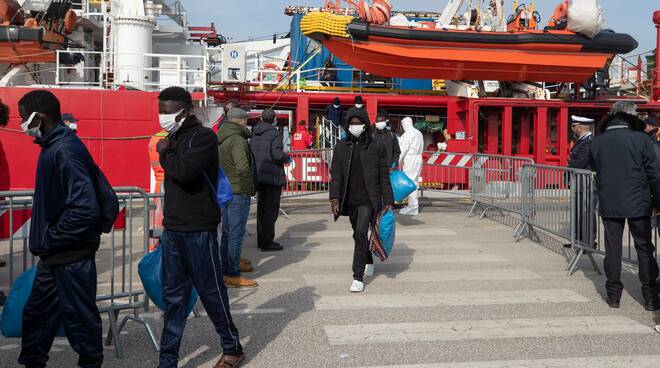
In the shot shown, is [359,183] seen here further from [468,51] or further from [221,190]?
[468,51]

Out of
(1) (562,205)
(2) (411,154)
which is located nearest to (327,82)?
(2) (411,154)

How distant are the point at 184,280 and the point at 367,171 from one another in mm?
2834

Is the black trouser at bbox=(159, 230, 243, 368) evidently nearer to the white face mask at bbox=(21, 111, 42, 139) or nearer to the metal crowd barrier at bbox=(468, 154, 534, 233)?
the white face mask at bbox=(21, 111, 42, 139)

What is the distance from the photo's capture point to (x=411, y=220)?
11.9m

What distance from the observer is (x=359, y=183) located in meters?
6.66

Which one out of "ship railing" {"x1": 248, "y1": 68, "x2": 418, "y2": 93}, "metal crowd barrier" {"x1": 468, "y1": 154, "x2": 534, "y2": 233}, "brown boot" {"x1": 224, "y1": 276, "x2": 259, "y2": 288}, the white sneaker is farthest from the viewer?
"ship railing" {"x1": 248, "y1": 68, "x2": 418, "y2": 93}

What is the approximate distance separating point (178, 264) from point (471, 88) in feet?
48.9

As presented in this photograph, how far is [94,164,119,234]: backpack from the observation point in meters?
3.89

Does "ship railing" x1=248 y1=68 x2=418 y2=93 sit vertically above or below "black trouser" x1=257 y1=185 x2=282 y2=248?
above

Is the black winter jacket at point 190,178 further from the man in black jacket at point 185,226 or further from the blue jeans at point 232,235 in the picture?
the blue jeans at point 232,235

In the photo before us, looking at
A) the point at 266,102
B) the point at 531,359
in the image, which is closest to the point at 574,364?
the point at 531,359

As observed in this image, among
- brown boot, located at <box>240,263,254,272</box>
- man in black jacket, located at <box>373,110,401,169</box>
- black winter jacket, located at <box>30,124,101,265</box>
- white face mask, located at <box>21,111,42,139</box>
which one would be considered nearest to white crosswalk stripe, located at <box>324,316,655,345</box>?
black winter jacket, located at <box>30,124,101,265</box>

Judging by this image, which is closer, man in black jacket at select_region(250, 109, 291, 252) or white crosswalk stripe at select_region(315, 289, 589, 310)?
white crosswalk stripe at select_region(315, 289, 589, 310)

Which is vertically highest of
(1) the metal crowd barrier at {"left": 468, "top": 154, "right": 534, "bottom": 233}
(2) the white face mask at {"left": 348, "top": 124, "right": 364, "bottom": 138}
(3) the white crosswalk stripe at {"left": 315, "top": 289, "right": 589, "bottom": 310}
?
(2) the white face mask at {"left": 348, "top": 124, "right": 364, "bottom": 138}
